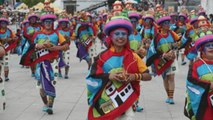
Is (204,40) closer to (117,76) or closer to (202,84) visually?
(202,84)

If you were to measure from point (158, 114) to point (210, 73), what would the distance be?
322cm

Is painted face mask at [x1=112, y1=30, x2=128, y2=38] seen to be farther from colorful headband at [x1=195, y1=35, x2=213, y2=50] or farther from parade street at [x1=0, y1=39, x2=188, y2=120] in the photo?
parade street at [x1=0, y1=39, x2=188, y2=120]

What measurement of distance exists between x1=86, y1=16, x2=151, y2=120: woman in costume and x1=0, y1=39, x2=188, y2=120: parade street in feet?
9.90

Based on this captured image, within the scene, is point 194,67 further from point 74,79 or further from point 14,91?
point 74,79

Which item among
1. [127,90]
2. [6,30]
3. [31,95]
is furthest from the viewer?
[6,30]

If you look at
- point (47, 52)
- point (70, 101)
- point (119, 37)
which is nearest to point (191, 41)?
point (70, 101)

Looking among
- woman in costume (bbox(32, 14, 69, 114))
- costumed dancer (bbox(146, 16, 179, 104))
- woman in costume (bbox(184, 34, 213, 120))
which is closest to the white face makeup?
woman in costume (bbox(184, 34, 213, 120))

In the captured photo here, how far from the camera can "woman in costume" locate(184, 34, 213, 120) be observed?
17.6ft

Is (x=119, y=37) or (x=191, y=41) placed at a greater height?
(x=119, y=37)

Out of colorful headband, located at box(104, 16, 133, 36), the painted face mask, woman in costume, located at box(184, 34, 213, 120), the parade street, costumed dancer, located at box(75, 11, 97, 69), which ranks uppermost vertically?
colorful headband, located at box(104, 16, 133, 36)

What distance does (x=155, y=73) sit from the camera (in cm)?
950

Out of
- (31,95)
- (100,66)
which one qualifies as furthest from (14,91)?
(100,66)

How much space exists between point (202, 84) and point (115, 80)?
1.06m

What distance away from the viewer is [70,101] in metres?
9.87
